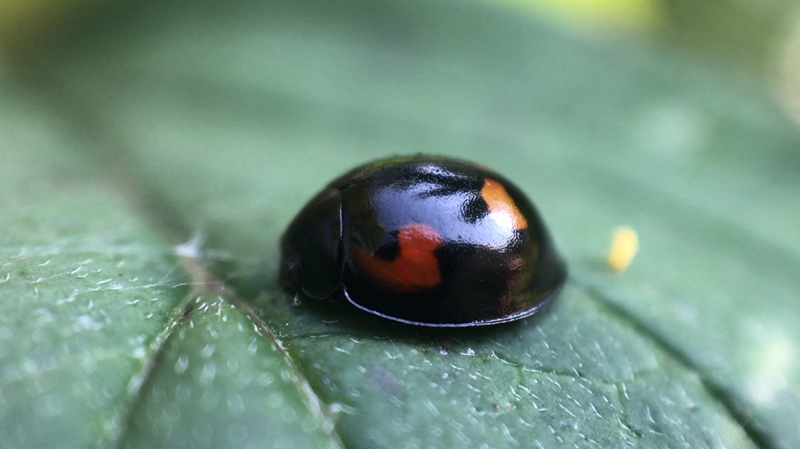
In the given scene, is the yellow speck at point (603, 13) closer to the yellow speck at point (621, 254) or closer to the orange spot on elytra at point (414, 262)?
the yellow speck at point (621, 254)

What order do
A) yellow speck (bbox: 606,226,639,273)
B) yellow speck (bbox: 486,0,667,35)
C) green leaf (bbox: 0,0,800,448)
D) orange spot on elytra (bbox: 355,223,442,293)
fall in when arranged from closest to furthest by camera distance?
green leaf (bbox: 0,0,800,448)
orange spot on elytra (bbox: 355,223,442,293)
yellow speck (bbox: 606,226,639,273)
yellow speck (bbox: 486,0,667,35)

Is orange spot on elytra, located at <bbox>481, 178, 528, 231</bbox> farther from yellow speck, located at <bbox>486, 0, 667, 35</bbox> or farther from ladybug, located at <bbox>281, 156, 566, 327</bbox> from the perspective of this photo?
yellow speck, located at <bbox>486, 0, 667, 35</bbox>

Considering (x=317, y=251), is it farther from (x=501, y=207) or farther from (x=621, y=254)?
(x=621, y=254)

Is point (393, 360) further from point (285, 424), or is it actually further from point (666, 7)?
point (666, 7)

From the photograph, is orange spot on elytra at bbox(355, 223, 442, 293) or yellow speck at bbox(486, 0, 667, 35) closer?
orange spot on elytra at bbox(355, 223, 442, 293)

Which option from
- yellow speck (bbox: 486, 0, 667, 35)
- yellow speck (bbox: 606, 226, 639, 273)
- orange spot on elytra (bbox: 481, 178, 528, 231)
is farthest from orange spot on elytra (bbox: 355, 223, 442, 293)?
yellow speck (bbox: 486, 0, 667, 35)

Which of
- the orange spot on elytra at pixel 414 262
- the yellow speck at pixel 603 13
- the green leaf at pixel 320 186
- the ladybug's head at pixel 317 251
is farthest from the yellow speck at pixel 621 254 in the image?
the yellow speck at pixel 603 13

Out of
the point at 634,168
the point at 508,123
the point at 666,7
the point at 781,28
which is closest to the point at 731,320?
the point at 634,168

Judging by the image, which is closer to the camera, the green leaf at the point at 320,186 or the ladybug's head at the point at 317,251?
the green leaf at the point at 320,186
